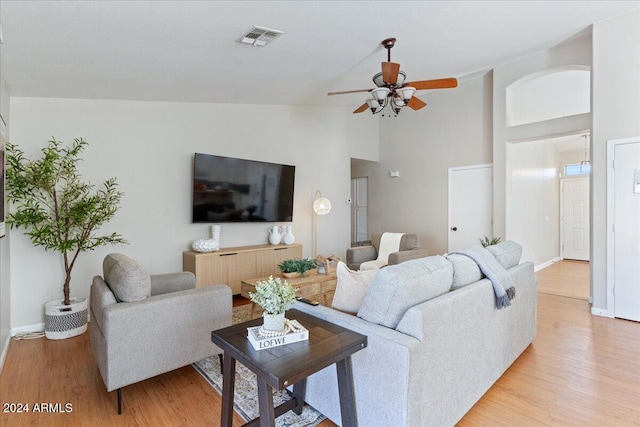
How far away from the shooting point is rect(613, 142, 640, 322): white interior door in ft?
11.7

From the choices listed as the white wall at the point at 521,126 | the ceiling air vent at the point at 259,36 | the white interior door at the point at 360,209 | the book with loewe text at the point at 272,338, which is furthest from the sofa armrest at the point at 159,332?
the white interior door at the point at 360,209

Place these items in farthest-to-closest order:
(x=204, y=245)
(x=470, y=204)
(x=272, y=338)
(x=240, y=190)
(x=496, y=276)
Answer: (x=470, y=204)
(x=240, y=190)
(x=204, y=245)
(x=496, y=276)
(x=272, y=338)

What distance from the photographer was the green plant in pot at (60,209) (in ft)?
10.1

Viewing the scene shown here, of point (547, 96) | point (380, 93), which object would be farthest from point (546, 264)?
point (380, 93)

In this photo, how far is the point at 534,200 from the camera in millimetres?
6188

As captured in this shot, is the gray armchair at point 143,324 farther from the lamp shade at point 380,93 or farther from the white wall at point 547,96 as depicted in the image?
the white wall at point 547,96

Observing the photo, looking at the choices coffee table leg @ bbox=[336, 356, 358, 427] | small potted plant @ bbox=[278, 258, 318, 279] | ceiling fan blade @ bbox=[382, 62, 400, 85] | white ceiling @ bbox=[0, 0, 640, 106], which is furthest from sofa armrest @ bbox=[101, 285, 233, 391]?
ceiling fan blade @ bbox=[382, 62, 400, 85]

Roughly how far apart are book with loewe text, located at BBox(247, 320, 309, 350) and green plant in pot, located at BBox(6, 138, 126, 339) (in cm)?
275

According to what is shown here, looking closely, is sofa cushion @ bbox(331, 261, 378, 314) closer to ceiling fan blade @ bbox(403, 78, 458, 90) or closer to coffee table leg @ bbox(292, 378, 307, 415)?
coffee table leg @ bbox(292, 378, 307, 415)

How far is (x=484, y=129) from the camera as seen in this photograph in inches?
209

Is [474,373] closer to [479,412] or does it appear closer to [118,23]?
[479,412]

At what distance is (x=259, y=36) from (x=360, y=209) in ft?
16.8

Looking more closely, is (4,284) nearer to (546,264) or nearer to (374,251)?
(374,251)

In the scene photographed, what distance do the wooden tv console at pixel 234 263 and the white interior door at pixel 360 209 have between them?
109 inches
